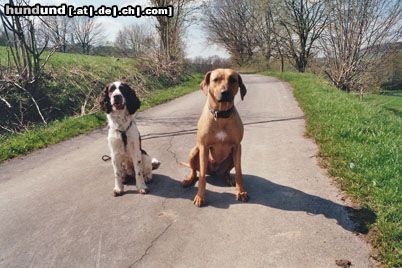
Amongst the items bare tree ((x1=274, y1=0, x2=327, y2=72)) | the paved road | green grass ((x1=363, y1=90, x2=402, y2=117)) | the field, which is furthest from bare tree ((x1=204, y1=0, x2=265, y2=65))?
the paved road

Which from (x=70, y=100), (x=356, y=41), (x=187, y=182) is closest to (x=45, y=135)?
(x=70, y=100)

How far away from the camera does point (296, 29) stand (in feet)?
117

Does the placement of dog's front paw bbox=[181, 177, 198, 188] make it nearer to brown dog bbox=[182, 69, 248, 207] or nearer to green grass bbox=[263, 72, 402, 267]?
brown dog bbox=[182, 69, 248, 207]

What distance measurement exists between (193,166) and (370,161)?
228 cm

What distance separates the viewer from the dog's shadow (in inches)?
134

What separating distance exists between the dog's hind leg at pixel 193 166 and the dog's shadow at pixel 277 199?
0.26 ft

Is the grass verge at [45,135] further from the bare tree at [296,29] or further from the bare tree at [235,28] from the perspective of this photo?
the bare tree at [235,28]

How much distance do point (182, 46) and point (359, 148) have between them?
18.9 m

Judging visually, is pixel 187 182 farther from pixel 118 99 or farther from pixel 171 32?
pixel 171 32

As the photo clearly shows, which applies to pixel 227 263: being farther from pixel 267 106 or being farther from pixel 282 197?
pixel 267 106

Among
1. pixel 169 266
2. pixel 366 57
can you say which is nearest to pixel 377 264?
pixel 169 266

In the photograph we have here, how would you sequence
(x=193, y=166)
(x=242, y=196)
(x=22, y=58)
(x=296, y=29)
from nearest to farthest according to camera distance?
(x=242, y=196) → (x=193, y=166) → (x=22, y=58) → (x=296, y=29)

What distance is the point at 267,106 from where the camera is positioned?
10773 millimetres

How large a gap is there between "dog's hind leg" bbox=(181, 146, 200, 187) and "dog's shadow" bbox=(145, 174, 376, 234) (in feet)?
0.26
